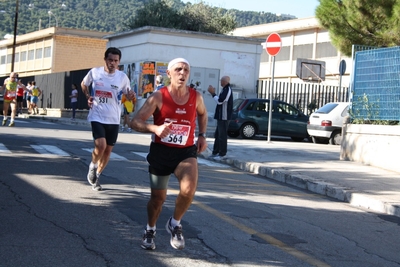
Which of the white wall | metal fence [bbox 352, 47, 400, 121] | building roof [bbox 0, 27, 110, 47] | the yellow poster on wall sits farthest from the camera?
building roof [bbox 0, 27, 110, 47]

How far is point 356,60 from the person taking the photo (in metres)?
17.3

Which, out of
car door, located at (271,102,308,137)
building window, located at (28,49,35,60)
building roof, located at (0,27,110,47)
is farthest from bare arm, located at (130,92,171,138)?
building window, located at (28,49,35,60)

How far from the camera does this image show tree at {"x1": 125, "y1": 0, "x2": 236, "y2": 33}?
55.5m

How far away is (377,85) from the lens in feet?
53.7

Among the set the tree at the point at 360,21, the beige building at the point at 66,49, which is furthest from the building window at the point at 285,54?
the tree at the point at 360,21

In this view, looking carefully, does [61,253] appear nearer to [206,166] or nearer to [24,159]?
[24,159]

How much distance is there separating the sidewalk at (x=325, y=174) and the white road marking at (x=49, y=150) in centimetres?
382

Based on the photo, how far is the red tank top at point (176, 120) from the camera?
254 inches

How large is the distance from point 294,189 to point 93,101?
4225 millimetres

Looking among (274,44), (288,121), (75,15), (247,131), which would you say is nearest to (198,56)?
(288,121)

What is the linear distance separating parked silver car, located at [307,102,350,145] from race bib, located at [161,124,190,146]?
1824 cm

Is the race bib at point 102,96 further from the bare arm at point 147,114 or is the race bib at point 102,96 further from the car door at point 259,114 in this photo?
the car door at point 259,114

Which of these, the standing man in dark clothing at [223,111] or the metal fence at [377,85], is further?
the standing man in dark clothing at [223,111]

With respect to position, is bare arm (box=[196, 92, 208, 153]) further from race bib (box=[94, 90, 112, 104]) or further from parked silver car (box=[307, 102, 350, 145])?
parked silver car (box=[307, 102, 350, 145])
